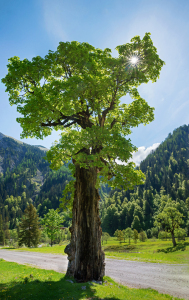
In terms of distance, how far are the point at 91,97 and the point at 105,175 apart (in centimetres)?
575

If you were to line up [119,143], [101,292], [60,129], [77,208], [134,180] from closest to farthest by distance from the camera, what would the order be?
[101,292], [119,143], [134,180], [77,208], [60,129]

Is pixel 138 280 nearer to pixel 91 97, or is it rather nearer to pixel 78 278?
pixel 78 278

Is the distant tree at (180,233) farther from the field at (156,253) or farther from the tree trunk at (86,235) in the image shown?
the tree trunk at (86,235)

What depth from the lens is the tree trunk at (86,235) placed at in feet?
37.8

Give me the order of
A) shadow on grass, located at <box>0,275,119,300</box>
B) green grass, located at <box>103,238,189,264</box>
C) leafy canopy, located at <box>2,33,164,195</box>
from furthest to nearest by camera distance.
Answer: green grass, located at <box>103,238,189,264</box>, leafy canopy, located at <box>2,33,164,195</box>, shadow on grass, located at <box>0,275,119,300</box>

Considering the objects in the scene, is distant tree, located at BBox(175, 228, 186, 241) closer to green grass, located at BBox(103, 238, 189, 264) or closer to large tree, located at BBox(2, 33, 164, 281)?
green grass, located at BBox(103, 238, 189, 264)

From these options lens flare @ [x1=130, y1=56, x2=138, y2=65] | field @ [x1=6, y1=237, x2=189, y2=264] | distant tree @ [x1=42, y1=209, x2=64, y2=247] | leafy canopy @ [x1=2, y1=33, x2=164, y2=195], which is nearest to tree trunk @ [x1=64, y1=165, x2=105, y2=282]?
leafy canopy @ [x1=2, y1=33, x2=164, y2=195]

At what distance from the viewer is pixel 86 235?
39.1 feet

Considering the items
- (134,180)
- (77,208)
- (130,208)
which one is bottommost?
(130,208)

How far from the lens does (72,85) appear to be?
1094 cm

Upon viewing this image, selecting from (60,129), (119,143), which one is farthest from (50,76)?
(119,143)

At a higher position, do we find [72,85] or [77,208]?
[72,85]

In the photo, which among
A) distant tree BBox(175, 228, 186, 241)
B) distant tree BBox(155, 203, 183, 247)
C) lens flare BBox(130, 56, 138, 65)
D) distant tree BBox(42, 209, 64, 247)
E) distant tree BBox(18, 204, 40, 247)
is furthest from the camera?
distant tree BBox(175, 228, 186, 241)

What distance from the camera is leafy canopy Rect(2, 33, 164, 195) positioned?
11.0 metres
